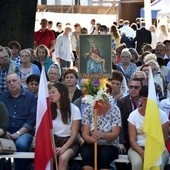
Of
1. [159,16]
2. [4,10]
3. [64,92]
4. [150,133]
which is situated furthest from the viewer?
[159,16]

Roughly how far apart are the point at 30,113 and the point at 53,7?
1299 inches

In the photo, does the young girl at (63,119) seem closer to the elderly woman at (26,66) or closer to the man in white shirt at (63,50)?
the elderly woman at (26,66)

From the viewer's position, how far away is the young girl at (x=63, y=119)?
10.4m

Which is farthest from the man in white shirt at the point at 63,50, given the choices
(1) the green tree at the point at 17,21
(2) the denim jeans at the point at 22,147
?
(2) the denim jeans at the point at 22,147

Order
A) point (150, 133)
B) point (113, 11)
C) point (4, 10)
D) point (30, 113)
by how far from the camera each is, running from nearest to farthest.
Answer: point (150, 133), point (30, 113), point (4, 10), point (113, 11)

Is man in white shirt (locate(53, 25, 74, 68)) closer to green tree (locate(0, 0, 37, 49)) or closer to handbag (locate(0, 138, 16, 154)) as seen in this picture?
green tree (locate(0, 0, 37, 49))

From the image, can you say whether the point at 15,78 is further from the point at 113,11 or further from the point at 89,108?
the point at 113,11

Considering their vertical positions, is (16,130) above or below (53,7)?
below

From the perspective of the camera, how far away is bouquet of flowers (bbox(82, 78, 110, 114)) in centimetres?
1005

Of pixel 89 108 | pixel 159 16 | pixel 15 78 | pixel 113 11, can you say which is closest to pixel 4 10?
pixel 15 78

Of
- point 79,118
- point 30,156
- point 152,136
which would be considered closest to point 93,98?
point 79,118

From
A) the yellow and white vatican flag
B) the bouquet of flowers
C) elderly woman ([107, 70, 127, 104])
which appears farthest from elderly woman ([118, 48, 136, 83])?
the yellow and white vatican flag

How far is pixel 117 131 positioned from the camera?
10.2 metres

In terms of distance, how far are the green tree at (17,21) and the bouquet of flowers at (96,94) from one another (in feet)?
23.0
